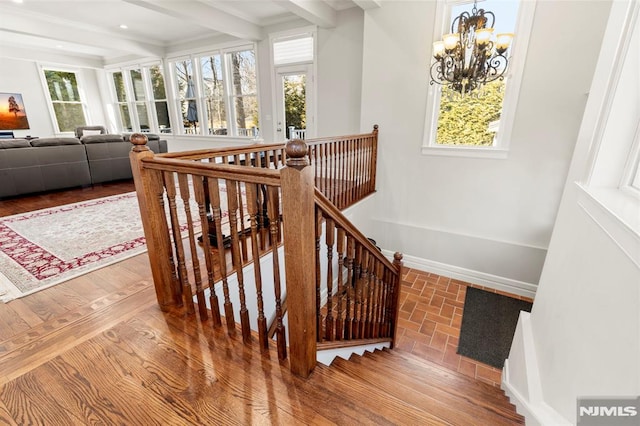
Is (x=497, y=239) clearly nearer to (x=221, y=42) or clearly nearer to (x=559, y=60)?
(x=559, y=60)

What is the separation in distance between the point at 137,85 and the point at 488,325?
10.1 metres

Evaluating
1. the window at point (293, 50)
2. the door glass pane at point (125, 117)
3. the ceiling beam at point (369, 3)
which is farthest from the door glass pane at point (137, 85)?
the ceiling beam at point (369, 3)

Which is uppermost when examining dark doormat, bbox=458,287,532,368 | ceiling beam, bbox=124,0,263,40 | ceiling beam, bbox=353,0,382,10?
ceiling beam, bbox=124,0,263,40

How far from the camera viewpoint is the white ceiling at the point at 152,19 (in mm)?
3934

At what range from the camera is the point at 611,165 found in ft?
4.65

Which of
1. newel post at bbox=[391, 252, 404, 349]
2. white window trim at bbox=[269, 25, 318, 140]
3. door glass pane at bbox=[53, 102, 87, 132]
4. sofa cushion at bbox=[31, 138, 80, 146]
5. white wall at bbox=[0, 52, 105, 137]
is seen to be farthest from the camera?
door glass pane at bbox=[53, 102, 87, 132]

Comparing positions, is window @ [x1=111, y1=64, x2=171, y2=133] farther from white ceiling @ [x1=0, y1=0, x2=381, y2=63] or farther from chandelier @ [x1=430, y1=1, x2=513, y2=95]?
chandelier @ [x1=430, y1=1, x2=513, y2=95]

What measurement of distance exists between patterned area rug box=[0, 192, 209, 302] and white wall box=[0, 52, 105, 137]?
7.24 meters

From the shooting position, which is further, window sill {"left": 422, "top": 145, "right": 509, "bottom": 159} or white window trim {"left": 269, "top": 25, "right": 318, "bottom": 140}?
white window trim {"left": 269, "top": 25, "right": 318, "bottom": 140}

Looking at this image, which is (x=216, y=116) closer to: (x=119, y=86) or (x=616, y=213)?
(x=119, y=86)

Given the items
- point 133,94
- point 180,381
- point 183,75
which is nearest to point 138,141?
point 180,381

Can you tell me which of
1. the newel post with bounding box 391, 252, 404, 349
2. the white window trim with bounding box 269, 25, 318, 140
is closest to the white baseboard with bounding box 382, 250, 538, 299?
the newel post with bounding box 391, 252, 404, 349

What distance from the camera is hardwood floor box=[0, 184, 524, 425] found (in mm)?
1141

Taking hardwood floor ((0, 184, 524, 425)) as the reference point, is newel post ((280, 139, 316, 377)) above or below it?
above
